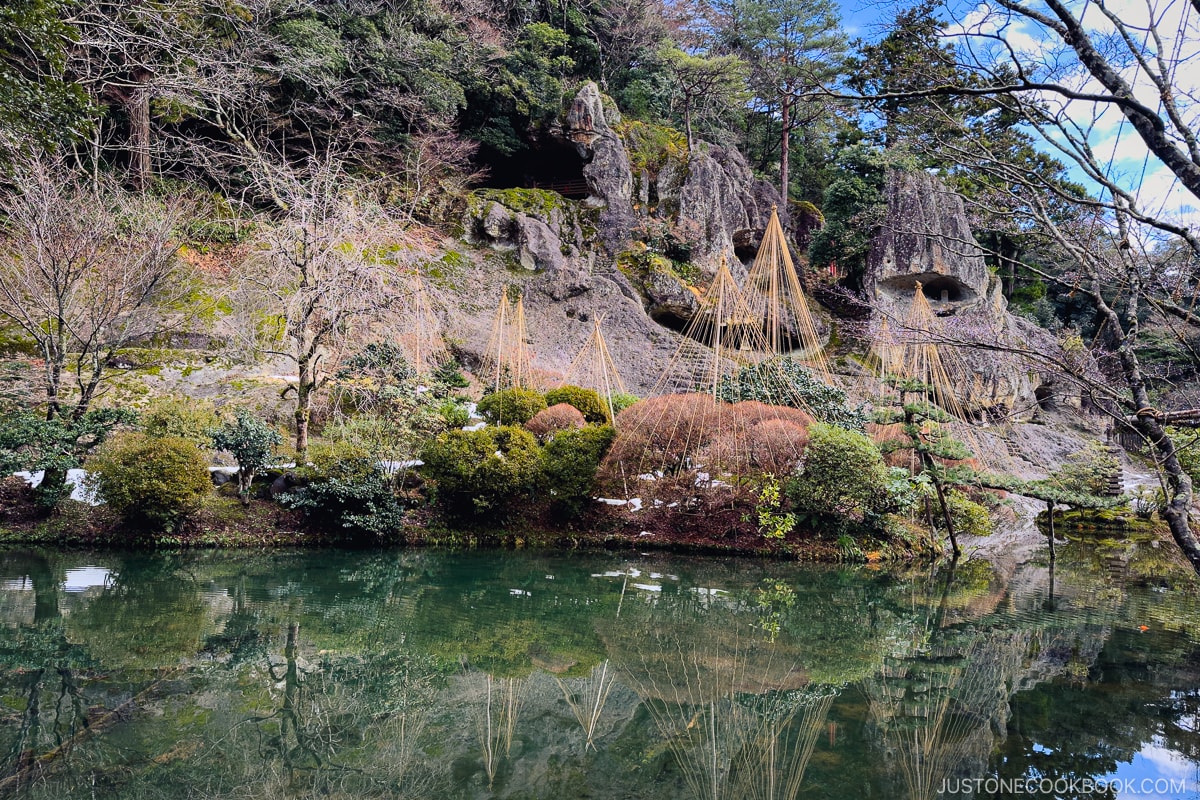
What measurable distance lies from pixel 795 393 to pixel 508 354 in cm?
625

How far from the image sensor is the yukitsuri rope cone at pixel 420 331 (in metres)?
10.2

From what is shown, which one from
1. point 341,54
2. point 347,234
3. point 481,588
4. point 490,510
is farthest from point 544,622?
point 341,54

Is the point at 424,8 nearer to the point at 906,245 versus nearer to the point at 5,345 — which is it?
the point at 5,345

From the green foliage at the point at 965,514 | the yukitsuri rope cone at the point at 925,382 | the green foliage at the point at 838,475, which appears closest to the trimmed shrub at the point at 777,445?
the green foliage at the point at 838,475

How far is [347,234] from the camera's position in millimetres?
9070

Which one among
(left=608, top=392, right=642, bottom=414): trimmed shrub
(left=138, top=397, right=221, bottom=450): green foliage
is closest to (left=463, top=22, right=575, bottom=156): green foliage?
(left=608, top=392, right=642, bottom=414): trimmed shrub

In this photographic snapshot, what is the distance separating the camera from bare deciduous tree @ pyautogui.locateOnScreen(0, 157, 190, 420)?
8359 mm

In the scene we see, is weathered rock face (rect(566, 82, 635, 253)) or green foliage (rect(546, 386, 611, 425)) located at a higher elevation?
weathered rock face (rect(566, 82, 635, 253))

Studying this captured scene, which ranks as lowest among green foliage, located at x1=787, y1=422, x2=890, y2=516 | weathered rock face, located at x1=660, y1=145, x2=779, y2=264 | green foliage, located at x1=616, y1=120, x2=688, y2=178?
green foliage, located at x1=787, y1=422, x2=890, y2=516

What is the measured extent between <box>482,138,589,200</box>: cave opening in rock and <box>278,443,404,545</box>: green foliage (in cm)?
1319

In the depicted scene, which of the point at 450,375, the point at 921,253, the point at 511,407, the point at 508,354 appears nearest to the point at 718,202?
the point at 921,253

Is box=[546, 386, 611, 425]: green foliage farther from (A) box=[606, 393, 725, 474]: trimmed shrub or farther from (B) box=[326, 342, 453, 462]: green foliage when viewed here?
(A) box=[606, 393, 725, 474]: trimmed shrub

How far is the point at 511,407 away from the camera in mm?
10695

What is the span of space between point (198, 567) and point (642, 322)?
1199cm
